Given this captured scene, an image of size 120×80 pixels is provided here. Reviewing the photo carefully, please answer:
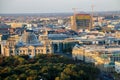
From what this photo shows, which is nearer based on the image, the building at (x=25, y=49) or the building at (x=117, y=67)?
the building at (x=117, y=67)

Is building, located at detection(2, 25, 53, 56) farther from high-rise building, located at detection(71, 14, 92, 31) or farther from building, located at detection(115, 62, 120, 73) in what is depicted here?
high-rise building, located at detection(71, 14, 92, 31)

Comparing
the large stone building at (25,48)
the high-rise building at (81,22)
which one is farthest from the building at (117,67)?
the high-rise building at (81,22)

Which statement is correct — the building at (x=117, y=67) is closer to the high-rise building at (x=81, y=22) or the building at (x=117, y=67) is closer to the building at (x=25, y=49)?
the building at (x=25, y=49)

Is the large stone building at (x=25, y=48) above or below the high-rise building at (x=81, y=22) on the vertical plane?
above

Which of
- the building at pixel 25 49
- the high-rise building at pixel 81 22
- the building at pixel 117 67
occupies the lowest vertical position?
the high-rise building at pixel 81 22

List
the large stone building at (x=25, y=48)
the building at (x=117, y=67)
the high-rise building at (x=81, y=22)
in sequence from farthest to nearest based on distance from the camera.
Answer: the high-rise building at (x=81, y=22) → the large stone building at (x=25, y=48) → the building at (x=117, y=67)

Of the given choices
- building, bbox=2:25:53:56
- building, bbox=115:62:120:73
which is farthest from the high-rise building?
building, bbox=115:62:120:73

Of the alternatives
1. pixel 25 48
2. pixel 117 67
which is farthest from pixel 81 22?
pixel 117 67

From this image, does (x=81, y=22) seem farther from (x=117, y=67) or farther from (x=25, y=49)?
(x=117, y=67)
